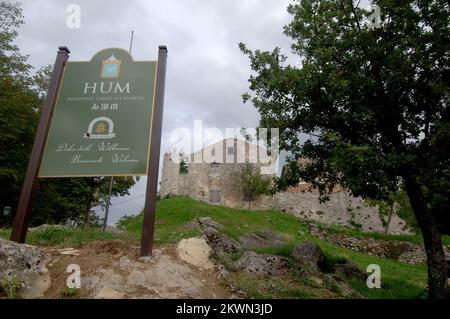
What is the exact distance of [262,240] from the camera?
49.1ft

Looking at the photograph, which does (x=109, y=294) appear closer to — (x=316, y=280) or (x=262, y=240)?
(x=316, y=280)

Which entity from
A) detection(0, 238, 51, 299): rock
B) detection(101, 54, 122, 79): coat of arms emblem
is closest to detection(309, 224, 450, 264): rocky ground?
detection(101, 54, 122, 79): coat of arms emblem

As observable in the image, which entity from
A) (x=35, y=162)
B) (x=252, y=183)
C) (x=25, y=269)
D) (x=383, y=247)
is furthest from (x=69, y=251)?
(x=252, y=183)

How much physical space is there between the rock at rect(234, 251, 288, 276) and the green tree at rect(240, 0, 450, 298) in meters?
2.85

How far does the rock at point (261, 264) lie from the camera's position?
24.2ft

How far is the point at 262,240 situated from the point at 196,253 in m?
8.81

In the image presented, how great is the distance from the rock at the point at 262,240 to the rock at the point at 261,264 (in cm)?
551

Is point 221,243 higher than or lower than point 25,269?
higher

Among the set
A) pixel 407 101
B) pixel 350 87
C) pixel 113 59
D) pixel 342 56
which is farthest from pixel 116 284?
pixel 407 101

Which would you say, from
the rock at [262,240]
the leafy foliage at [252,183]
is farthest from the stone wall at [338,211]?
the rock at [262,240]

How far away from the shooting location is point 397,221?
2931cm

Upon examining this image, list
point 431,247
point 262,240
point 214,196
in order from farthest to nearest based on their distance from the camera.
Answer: point 214,196, point 262,240, point 431,247

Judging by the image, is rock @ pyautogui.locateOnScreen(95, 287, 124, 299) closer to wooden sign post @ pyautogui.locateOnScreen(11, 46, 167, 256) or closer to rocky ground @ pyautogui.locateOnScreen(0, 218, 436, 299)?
rocky ground @ pyautogui.locateOnScreen(0, 218, 436, 299)
